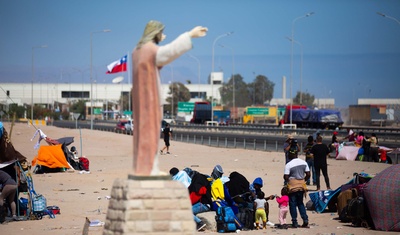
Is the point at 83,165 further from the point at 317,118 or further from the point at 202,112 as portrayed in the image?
the point at 202,112

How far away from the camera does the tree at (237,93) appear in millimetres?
175875

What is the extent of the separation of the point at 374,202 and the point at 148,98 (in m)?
7.31

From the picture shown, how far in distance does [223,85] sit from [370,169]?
496 feet

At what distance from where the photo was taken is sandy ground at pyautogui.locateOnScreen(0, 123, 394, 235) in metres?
16.1

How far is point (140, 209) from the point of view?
382 inches

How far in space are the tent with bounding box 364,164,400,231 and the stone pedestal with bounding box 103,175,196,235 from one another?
6.80 metres

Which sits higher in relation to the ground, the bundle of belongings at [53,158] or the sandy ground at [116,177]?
the bundle of belongings at [53,158]

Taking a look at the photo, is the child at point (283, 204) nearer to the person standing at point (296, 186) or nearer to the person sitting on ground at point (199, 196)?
the person standing at point (296, 186)

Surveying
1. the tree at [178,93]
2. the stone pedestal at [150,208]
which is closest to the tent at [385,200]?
the stone pedestal at [150,208]

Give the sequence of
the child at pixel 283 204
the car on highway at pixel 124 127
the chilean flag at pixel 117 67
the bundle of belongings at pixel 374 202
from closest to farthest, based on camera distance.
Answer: the bundle of belongings at pixel 374 202
the child at pixel 283 204
the chilean flag at pixel 117 67
the car on highway at pixel 124 127

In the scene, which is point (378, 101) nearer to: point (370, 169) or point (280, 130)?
point (280, 130)

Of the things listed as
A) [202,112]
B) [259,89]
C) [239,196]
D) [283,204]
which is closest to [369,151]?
[283,204]

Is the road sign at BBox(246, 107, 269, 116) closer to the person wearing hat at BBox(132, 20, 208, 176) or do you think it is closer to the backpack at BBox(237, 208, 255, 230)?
the backpack at BBox(237, 208, 255, 230)

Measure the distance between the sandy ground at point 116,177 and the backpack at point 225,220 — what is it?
494mm
